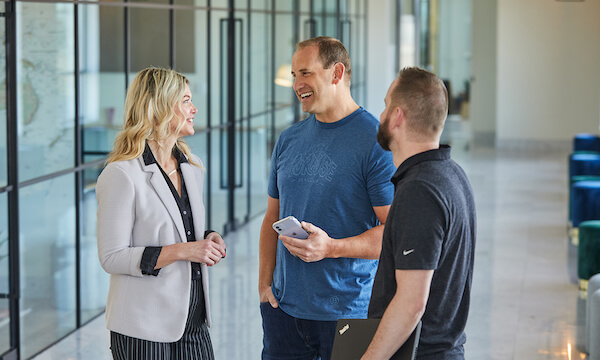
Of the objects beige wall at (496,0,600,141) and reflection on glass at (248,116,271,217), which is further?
beige wall at (496,0,600,141)

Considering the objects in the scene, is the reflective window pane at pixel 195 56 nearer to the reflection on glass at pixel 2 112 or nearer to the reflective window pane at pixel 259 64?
the reflective window pane at pixel 259 64

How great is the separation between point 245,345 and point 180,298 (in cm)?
266

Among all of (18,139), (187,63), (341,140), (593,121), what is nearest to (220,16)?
(187,63)

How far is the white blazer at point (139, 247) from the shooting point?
2537 millimetres

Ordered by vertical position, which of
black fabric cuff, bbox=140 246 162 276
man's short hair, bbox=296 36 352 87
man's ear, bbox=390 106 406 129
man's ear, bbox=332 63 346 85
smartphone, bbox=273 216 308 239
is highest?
man's short hair, bbox=296 36 352 87

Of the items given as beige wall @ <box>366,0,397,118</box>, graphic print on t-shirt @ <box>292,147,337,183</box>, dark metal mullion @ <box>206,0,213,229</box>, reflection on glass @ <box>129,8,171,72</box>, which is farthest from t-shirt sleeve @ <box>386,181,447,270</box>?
beige wall @ <box>366,0,397,118</box>

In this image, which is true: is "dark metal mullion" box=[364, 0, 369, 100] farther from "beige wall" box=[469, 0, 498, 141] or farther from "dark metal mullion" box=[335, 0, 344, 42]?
"beige wall" box=[469, 0, 498, 141]

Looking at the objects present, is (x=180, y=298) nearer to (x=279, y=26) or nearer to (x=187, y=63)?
(x=187, y=63)

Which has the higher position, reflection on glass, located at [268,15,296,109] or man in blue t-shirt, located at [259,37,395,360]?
reflection on glass, located at [268,15,296,109]

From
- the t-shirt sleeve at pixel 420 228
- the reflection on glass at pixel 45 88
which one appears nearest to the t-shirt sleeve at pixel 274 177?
the t-shirt sleeve at pixel 420 228

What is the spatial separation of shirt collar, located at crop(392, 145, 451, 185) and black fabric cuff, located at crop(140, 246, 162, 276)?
0.90 metres

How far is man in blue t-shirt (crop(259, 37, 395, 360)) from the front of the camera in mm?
2721

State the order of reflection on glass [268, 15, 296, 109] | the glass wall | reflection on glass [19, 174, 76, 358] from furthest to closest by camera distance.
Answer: reflection on glass [268, 15, 296, 109], reflection on glass [19, 174, 76, 358], the glass wall

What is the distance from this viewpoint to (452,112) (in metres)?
21.6
